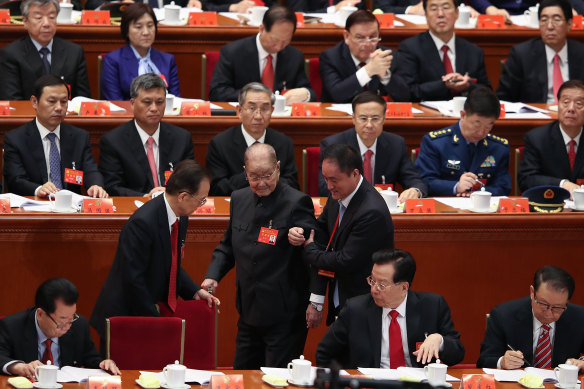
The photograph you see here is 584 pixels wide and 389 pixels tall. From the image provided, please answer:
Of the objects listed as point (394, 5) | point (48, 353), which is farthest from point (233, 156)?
point (394, 5)

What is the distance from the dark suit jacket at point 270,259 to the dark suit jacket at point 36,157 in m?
1.10

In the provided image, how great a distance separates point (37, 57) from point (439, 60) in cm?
232

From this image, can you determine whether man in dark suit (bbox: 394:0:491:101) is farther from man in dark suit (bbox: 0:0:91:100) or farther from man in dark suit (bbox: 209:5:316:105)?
man in dark suit (bbox: 0:0:91:100)

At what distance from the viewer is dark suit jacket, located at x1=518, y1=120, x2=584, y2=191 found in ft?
17.3

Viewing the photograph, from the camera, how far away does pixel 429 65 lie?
611 centimetres

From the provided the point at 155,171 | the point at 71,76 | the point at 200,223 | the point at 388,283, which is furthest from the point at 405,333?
the point at 71,76

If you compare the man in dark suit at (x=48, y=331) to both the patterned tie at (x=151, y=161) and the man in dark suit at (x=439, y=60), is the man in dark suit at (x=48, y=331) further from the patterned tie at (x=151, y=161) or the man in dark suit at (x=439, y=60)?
the man in dark suit at (x=439, y=60)

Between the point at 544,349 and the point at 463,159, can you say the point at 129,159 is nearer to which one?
the point at 463,159

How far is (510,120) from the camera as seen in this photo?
559 centimetres

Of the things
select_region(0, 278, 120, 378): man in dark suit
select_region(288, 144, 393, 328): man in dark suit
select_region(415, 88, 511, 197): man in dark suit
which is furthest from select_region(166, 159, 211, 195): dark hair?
select_region(415, 88, 511, 197): man in dark suit

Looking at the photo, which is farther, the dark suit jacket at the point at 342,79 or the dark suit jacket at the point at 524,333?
the dark suit jacket at the point at 342,79

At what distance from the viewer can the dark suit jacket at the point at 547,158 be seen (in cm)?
528

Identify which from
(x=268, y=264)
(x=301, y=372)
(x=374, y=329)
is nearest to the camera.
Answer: (x=301, y=372)

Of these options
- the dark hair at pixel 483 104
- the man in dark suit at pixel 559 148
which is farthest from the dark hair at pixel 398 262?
the man in dark suit at pixel 559 148
